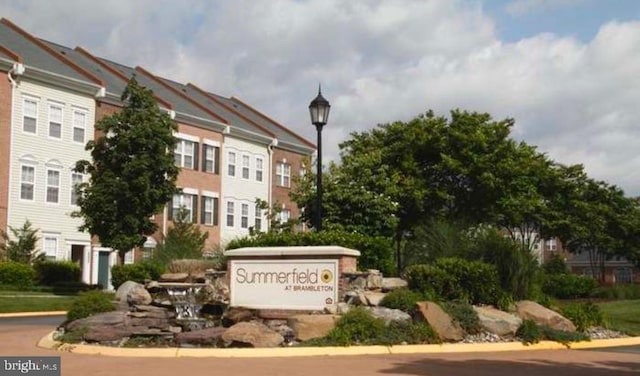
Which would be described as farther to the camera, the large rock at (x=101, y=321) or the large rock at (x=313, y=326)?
the large rock at (x=101, y=321)

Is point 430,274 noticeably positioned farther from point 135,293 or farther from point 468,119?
point 468,119

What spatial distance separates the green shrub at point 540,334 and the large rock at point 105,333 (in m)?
7.28

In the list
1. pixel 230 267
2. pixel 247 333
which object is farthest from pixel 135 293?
pixel 247 333

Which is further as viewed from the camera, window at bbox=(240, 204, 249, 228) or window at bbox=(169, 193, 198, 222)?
window at bbox=(240, 204, 249, 228)

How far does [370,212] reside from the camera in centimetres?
2439

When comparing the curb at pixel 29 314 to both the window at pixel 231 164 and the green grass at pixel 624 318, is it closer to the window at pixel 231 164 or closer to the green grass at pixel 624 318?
the green grass at pixel 624 318

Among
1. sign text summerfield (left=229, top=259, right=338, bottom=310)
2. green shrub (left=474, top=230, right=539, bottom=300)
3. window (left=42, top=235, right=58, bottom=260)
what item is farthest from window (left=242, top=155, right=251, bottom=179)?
sign text summerfield (left=229, top=259, right=338, bottom=310)

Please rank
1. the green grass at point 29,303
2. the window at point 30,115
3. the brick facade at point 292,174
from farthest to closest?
the brick facade at point 292,174 < the window at point 30,115 < the green grass at point 29,303

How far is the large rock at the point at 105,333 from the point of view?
584 inches

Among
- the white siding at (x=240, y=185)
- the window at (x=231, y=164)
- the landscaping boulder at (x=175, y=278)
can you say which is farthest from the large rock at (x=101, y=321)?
the window at (x=231, y=164)

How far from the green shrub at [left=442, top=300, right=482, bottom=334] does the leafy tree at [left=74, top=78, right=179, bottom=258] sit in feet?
67.7

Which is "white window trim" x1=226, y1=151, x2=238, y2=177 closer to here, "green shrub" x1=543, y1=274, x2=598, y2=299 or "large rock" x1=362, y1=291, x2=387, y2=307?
"green shrub" x1=543, y1=274, x2=598, y2=299

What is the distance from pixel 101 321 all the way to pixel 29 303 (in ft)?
45.7

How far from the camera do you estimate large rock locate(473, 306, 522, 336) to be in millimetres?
15664
